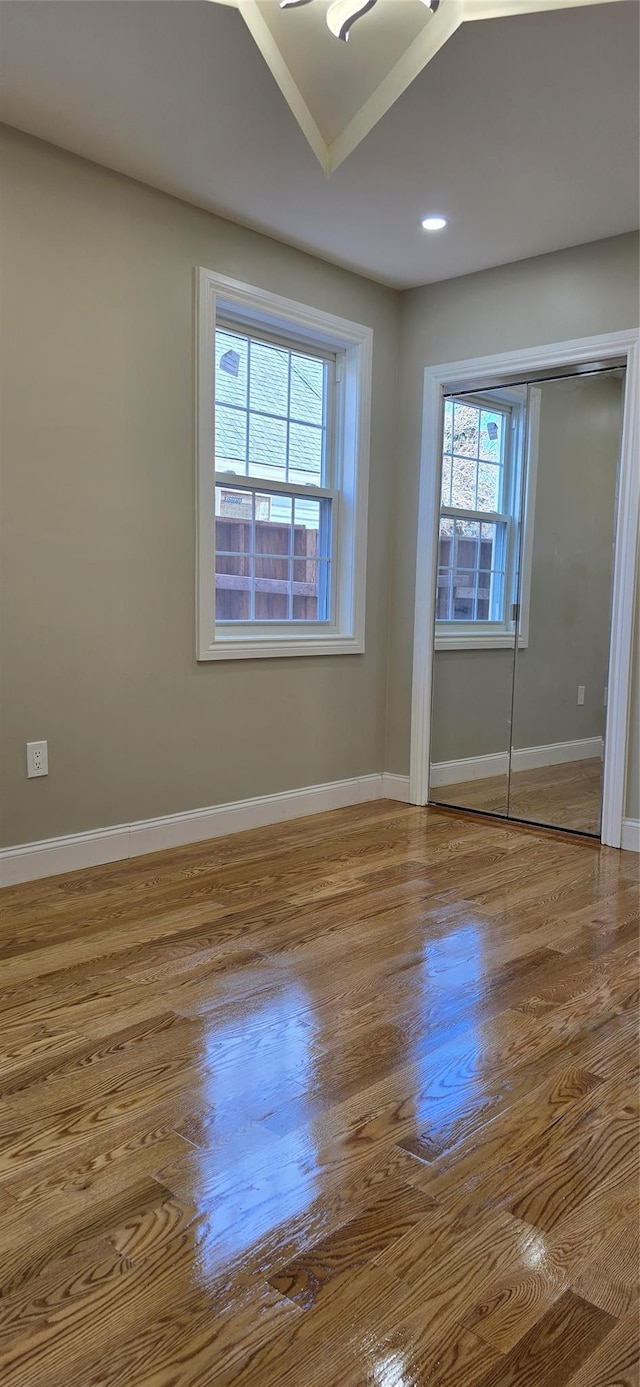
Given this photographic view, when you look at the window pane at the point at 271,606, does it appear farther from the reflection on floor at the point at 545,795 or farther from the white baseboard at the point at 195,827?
the reflection on floor at the point at 545,795

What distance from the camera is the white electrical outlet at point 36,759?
290 cm

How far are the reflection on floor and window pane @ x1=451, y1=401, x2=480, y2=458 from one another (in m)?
1.56

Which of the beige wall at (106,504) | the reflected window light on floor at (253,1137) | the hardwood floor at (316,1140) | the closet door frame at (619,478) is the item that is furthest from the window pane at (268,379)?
the reflected window light on floor at (253,1137)

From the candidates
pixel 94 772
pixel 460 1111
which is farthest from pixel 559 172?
pixel 460 1111

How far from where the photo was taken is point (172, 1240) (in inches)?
51.9

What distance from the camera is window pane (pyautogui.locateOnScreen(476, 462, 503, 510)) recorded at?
4044 mm

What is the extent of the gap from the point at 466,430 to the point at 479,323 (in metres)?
0.47

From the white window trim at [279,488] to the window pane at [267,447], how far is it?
0.16 metres

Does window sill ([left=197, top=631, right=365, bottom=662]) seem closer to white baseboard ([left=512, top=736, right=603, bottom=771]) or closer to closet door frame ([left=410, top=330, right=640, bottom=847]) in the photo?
closet door frame ([left=410, top=330, right=640, bottom=847])

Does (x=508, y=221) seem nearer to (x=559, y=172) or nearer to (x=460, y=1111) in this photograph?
(x=559, y=172)

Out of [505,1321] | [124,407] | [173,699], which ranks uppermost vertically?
[124,407]

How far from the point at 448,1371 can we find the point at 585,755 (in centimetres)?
288

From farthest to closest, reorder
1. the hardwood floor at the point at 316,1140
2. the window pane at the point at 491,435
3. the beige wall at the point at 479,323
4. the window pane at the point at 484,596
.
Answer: the window pane at the point at 484,596 < the window pane at the point at 491,435 < the beige wall at the point at 479,323 < the hardwood floor at the point at 316,1140

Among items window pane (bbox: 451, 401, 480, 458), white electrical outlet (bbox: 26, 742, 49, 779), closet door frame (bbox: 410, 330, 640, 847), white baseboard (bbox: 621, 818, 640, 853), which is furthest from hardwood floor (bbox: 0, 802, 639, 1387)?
window pane (bbox: 451, 401, 480, 458)
